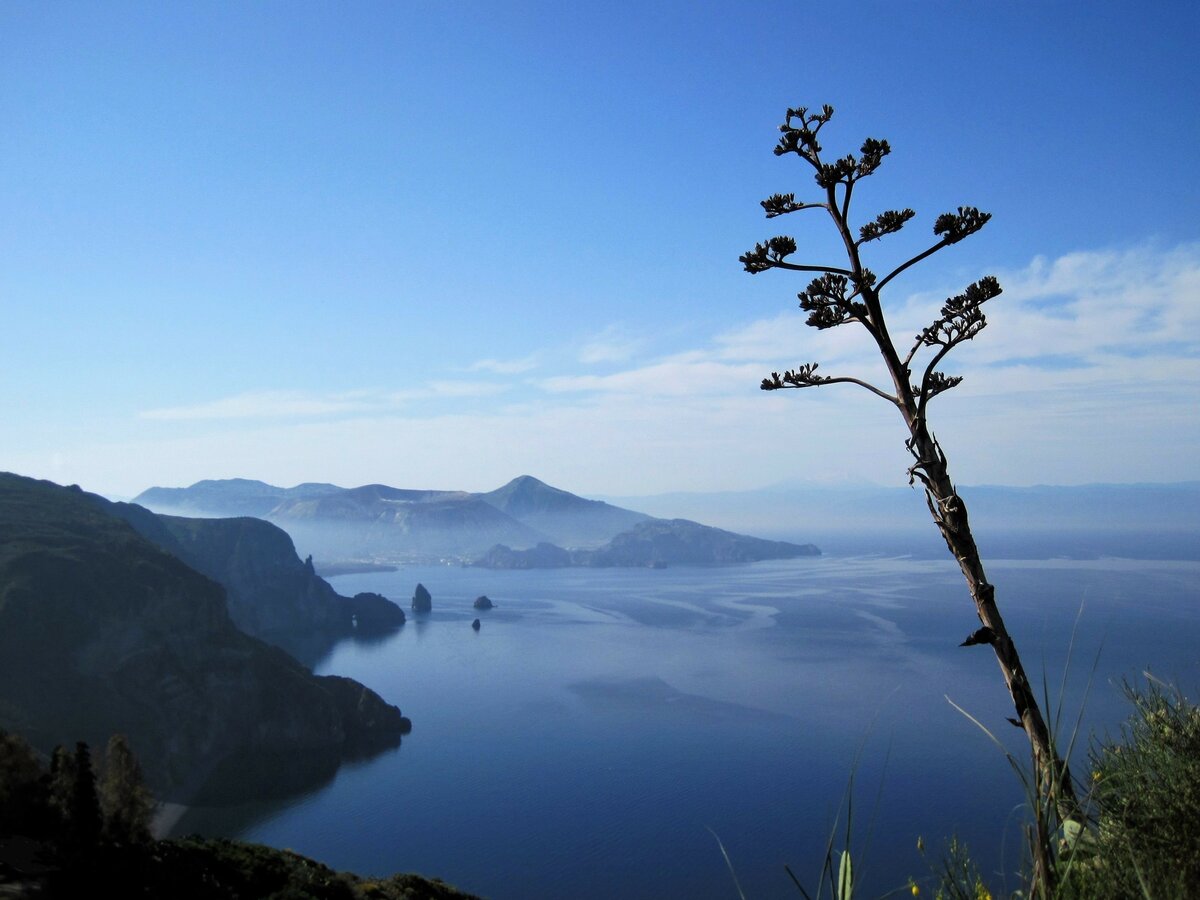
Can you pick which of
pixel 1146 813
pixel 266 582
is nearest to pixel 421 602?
pixel 266 582

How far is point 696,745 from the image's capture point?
2343 inches

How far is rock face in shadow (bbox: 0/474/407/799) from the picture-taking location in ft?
185

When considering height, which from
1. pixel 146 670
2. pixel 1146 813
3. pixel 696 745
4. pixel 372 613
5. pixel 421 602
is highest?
pixel 1146 813

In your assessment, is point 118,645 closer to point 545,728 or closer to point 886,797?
point 545,728

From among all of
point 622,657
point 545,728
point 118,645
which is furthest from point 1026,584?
point 118,645

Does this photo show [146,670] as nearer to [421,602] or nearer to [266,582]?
[266,582]

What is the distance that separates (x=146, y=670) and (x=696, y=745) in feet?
142

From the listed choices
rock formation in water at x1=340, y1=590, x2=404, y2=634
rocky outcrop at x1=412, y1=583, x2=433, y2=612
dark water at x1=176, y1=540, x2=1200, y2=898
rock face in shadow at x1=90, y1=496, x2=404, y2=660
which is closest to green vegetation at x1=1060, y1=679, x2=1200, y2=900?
dark water at x1=176, y1=540, x2=1200, y2=898

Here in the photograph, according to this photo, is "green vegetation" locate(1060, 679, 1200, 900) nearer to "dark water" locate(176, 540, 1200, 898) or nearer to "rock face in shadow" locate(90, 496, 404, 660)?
"dark water" locate(176, 540, 1200, 898)

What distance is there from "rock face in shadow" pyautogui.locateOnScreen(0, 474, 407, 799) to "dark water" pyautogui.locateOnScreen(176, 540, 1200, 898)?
26.3 feet

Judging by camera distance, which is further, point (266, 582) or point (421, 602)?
point (421, 602)

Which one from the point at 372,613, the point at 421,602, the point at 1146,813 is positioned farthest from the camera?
the point at 421,602

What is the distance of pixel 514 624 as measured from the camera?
125375 millimetres

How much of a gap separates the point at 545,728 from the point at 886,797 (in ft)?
95.2
